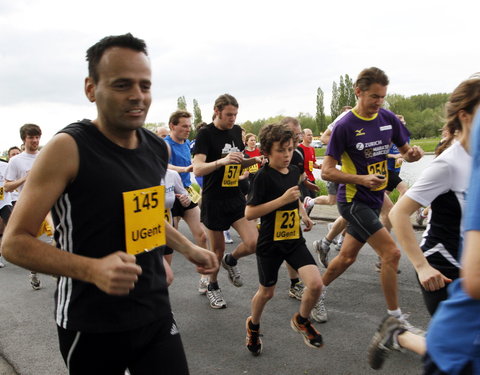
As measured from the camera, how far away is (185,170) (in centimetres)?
563

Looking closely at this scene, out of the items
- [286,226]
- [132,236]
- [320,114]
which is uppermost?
[320,114]

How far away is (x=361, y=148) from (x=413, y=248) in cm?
187

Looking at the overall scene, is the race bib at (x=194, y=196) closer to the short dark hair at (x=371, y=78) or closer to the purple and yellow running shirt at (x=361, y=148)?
the purple and yellow running shirt at (x=361, y=148)

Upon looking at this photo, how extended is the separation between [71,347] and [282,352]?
2.24 metres

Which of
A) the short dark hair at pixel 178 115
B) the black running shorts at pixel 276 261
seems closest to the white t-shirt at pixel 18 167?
the short dark hair at pixel 178 115

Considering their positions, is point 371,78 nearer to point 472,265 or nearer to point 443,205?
point 443,205

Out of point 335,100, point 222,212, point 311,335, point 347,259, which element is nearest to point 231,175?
point 222,212

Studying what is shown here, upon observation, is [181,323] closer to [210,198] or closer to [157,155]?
[210,198]

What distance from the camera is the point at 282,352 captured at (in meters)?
3.61

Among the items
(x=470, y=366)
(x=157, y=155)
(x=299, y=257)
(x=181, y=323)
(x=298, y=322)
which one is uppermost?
(x=157, y=155)

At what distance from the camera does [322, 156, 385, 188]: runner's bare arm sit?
12.2 feet

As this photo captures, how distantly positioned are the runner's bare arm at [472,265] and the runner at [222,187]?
342 cm

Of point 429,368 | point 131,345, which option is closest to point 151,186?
point 131,345

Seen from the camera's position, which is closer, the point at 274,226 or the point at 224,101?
the point at 274,226
